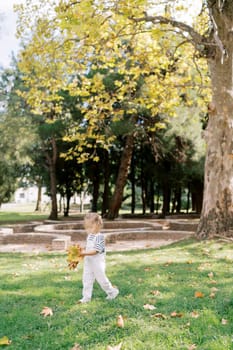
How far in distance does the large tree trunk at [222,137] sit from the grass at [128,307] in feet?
7.91

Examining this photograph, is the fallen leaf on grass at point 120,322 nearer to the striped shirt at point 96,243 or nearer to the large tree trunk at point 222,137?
the striped shirt at point 96,243

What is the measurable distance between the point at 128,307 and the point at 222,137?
6383mm

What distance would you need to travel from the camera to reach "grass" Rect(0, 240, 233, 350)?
3730mm

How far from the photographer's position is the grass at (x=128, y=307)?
3730mm

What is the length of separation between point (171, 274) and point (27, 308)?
8.38 feet

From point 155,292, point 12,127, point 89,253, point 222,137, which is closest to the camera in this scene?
point 89,253

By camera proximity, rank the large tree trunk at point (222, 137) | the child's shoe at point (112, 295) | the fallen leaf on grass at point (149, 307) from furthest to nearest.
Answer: the large tree trunk at point (222, 137) → the child's shoe at point (112, 295) → the fallen leaf on grass at point (149, 307)

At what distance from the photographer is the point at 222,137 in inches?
396

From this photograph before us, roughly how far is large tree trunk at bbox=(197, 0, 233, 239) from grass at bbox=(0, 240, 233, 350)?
7.91 ft

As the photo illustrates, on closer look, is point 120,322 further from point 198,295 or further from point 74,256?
point 198,295

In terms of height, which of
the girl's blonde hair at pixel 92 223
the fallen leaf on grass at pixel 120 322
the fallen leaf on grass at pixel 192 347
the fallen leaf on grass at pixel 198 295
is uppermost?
the girl's blonde hair at pixel 92 223

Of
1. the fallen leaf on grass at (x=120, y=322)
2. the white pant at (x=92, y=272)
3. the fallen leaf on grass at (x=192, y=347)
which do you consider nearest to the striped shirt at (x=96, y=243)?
the white pant at (x=92, y=272)

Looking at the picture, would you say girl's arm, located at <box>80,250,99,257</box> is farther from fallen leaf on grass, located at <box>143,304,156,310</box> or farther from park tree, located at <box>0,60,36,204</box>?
park tree, located at <box>0,60,36,204</box>

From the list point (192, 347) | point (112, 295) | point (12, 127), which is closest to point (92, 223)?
point (112, 295)
